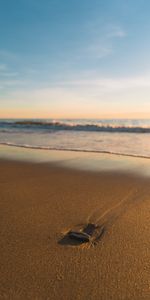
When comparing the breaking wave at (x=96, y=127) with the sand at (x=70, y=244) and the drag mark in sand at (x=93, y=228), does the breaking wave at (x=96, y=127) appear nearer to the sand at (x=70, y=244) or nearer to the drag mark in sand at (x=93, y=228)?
the sand at (x=70, y=244)

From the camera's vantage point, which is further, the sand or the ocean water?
the ocean water

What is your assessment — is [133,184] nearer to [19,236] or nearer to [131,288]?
[19,236]

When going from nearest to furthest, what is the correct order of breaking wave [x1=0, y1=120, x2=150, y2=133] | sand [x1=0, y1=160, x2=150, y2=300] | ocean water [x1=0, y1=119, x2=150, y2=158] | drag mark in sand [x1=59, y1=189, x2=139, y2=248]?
sand [x1=0, y1=160, x2=150, y2=300] → drag mark in sand [x1=59, y1=189, x2=139, y2=248] → ocean water [x1=0, y1=119, x2=150, y2=158] → breaking wave [x1=0, y1=120, x2=150, y2=133]

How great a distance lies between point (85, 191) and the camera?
4.55 meters

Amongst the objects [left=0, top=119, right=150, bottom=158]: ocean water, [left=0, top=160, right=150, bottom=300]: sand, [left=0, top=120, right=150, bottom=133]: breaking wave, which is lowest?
[left=0, top=160, right=150, bottom=300]: sand

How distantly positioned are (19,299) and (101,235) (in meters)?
1.21

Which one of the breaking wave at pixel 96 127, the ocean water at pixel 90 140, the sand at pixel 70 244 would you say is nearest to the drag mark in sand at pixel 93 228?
the sand at pixel 70 244

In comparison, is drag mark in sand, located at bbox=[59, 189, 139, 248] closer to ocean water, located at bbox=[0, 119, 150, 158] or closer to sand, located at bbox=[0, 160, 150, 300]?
sand, located at bbox=[0, 160, 150, 300]

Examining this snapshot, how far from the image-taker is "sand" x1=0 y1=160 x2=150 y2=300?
2006 mm

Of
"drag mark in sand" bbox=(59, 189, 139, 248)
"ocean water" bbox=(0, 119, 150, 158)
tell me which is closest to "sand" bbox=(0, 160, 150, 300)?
"drag mark in sand" bbox=(59, 189, 139, 248)

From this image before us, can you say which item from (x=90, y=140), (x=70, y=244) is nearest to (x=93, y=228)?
(x=70, y=244)

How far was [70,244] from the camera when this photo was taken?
265 centimetres

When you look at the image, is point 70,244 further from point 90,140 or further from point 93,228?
point 90,140

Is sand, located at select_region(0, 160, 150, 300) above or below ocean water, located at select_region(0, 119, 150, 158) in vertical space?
below
